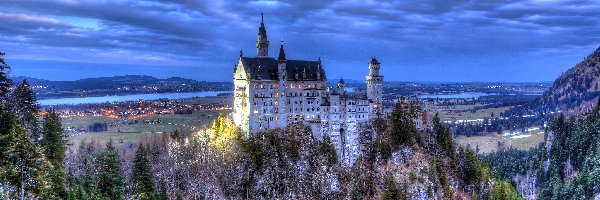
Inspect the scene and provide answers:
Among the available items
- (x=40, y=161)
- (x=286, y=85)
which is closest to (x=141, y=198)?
(x=40, y=161)

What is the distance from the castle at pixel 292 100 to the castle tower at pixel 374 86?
325 centimetres

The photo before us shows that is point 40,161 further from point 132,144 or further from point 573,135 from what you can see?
point 573,135

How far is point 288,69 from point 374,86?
A: 27343 mm

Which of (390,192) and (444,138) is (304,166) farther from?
(444,138)

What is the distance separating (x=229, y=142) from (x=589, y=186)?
10885cm

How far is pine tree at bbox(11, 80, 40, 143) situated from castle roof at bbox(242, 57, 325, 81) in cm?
5920

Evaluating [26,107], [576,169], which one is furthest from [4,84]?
[576,169]

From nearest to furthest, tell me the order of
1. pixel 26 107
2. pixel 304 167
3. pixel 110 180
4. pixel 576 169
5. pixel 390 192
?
pixel 26 107 < pixel 110 180 < pixel 390 192 < pixel 304 167 < pixel 576 169

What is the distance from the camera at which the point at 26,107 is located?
77.4 meters

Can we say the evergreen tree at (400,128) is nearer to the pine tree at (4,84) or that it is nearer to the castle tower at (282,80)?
the castle tower at (282,80)

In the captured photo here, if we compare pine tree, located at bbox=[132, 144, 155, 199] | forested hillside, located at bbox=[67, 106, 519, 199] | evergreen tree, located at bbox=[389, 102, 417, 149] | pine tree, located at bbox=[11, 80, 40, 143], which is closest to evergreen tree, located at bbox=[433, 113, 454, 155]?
forested hillside, located at bbox=[67, 106, 519, 199]

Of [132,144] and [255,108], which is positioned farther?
[132,144]

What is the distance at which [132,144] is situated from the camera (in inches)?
7485

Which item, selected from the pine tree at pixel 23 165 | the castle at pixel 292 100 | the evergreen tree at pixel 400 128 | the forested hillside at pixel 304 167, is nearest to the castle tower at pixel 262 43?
the castle at pixel 292 100
